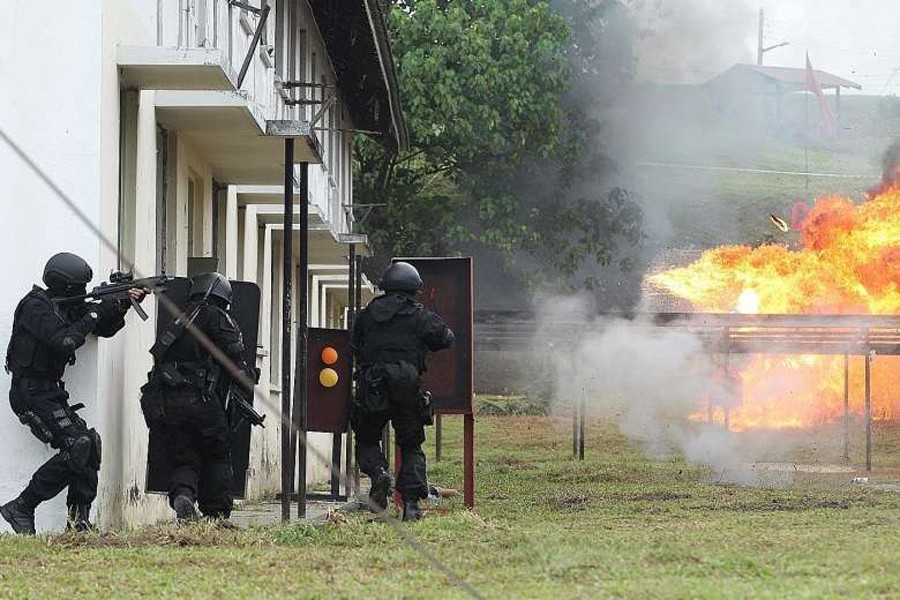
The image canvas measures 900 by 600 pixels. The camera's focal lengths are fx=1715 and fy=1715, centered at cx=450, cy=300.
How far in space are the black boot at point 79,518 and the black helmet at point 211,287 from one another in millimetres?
1655

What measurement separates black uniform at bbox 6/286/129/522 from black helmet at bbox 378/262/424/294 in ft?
8.87

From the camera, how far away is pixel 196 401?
11.3 meters

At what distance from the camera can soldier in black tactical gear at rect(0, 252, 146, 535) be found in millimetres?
10562

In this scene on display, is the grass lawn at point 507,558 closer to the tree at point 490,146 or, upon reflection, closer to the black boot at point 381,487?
the black boot at point 381,487

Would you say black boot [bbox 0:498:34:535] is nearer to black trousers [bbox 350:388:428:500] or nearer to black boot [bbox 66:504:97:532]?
black boot [bbox 66:504:97:532]

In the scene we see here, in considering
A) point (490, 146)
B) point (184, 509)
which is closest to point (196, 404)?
point (184, 509)

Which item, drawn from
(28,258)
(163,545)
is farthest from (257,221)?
(163,545)

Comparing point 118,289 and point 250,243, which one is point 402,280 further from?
point 250,243

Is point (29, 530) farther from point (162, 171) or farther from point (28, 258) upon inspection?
point (162, 171)

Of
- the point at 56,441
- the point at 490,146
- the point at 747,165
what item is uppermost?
the point at 747,165

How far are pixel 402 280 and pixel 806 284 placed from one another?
59.9ft

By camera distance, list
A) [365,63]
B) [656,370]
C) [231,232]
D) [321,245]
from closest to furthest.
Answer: [231,232] → [321,245] → [365,63] → [656,370]

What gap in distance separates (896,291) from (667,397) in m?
4.44

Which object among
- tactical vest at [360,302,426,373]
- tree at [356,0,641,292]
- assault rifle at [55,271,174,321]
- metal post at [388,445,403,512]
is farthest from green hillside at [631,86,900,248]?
assault rifle at [55,271,174,321]
